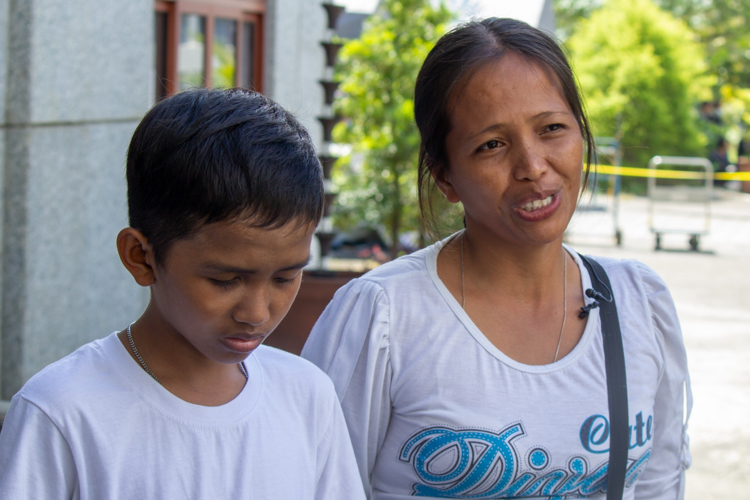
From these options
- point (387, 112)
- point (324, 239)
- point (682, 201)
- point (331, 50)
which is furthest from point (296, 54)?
point (682, 201)

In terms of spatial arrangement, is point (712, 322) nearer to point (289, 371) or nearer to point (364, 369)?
point (364, 369)

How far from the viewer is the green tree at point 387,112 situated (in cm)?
635

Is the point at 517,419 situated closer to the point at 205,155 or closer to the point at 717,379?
the point at 205,155

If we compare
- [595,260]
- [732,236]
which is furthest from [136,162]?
[732,236]

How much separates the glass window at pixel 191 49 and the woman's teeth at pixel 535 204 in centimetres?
363

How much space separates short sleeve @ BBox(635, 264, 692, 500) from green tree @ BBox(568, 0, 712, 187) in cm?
2145

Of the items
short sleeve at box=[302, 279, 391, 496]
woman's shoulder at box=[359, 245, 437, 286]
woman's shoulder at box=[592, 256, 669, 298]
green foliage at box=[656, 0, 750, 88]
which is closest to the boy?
short sleeve at box=[302, 279, 391, 496]

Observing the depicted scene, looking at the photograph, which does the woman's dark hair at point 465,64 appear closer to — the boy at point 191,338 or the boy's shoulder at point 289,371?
the boy at point 191,338

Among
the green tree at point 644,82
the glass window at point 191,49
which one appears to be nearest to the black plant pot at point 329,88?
the glass window at point 191,49

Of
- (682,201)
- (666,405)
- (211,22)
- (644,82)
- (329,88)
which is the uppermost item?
(644,82)

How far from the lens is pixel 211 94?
58.2 inches

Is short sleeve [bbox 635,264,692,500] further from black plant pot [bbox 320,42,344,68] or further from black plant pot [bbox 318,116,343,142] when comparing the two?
black plant pot [bbox 320,42,344,68]

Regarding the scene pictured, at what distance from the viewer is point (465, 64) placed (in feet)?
6.28

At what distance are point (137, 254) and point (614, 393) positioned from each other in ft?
3.62
